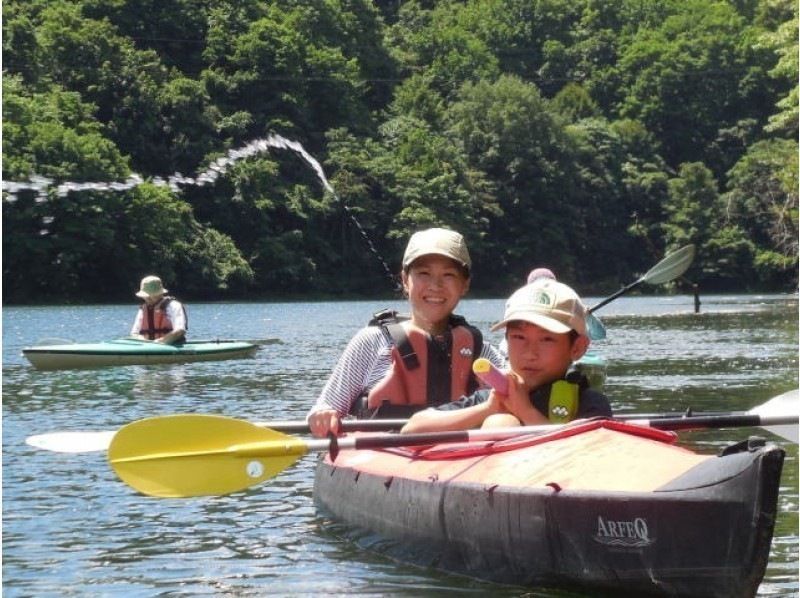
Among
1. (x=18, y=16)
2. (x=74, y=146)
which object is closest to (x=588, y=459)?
(x=74, y=146)

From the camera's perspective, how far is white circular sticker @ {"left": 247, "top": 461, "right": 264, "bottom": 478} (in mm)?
7129

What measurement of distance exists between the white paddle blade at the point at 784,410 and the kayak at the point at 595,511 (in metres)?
1.09

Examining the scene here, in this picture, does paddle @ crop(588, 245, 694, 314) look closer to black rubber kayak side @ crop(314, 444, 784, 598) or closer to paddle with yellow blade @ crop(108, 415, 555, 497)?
paddle with yellow blade @ crop(108, 415, 555, 497)

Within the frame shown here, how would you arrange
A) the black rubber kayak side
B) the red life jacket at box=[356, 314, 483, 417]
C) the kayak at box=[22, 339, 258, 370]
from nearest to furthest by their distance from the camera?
the black rubber kayak side, the red life jacket at box=[356, 314, 483, 417], the kayak at box=[22, 339, 258, 370]

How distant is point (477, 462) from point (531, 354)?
1.97 ft

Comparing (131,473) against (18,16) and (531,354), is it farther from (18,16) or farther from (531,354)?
(18,16)

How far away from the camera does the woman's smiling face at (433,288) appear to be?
7.51 metres

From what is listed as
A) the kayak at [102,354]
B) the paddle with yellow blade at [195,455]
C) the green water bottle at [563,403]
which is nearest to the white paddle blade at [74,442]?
the paddle with yellow blade at [195,455]

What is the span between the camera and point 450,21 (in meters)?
107

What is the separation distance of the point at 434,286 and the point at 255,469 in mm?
1228

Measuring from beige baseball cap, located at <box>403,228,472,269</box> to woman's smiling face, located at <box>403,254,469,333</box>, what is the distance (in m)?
0.03

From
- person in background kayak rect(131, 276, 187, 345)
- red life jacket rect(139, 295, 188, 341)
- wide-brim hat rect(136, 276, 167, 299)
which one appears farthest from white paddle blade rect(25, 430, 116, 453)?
red life jacket rect(139, 295, 188, 341)

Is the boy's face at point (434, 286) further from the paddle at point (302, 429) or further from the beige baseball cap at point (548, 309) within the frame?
the beige baseball cap at point (548, 309)

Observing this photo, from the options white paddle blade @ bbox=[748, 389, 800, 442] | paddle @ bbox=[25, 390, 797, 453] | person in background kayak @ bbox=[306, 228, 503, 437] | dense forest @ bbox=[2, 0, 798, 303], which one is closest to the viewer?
white paddle blade @ bbox=[748, 389, 800, 442]
